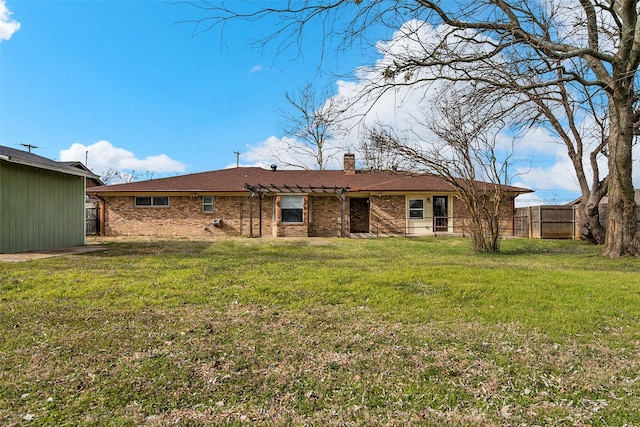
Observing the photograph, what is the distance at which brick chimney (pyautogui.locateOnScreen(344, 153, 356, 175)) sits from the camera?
2212 centimetres

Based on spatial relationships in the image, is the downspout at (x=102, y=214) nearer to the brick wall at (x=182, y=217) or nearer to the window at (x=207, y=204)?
the brick wall at (x=182, y=217)

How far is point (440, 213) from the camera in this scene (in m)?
19.4

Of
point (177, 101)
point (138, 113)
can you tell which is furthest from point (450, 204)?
point (138, 113)

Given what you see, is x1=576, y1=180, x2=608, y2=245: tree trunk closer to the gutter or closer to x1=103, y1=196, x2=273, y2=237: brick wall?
x1=103, y1=196, x2=273, y2=237: brick wall

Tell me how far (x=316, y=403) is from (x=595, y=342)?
3.09 m

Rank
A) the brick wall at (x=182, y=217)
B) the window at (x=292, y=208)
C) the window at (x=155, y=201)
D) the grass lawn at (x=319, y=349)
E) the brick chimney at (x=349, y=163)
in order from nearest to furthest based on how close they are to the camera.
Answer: the grass lawn at (x=319, y=349) < the window at (x=292, y=208) < the brick wall at (x=182, y=217) < the window at (x=155, y=201) < the brick chimney at (x=349, y=163)

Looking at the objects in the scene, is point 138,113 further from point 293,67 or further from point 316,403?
point 316,403

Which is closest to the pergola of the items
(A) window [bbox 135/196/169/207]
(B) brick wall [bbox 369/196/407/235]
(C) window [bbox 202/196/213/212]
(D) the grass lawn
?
(B) brick wall [bbox 369/196/407/235]

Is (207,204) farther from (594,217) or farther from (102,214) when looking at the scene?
(594,217)

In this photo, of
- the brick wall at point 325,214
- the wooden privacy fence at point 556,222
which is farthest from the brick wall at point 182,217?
the wooden privacy fence at point 556,222

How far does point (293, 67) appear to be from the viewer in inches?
197

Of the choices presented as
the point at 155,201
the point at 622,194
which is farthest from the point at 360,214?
the point at 622,194

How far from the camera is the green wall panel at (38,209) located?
33.0ft

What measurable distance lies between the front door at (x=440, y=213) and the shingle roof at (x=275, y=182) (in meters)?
0.70
